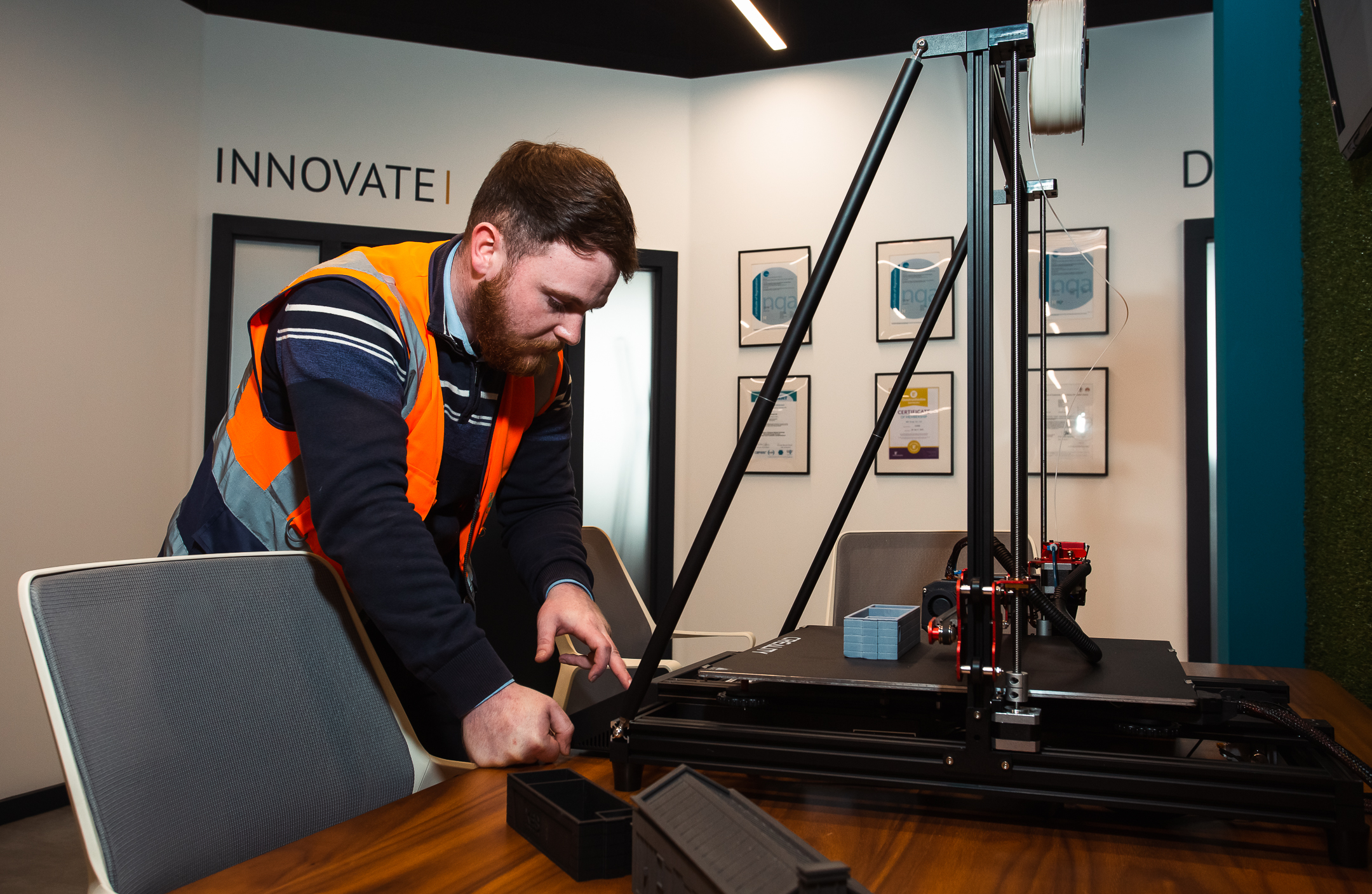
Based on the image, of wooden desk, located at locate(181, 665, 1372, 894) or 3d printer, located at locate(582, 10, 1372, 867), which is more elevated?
3d printer, located at locate(582, 10, 1372, 867)

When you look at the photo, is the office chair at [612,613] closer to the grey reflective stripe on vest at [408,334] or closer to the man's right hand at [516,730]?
the grey reflective stripe on vest at [408,334]

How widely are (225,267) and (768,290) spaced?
210 cm

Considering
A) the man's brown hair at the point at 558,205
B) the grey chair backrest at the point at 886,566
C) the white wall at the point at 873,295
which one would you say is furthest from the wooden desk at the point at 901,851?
the white wall at the point at 873,295

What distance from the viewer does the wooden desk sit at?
0.60m

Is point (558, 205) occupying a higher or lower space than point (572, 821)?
higher

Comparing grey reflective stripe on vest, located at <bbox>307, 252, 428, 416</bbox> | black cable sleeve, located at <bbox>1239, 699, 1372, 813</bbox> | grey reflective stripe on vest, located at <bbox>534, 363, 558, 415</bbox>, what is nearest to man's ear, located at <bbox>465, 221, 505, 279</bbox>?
grey reflective stripe on vest, located at <bbox>307, 252, 428, 416</bbox>

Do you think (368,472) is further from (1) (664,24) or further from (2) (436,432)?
(1) (664,24)

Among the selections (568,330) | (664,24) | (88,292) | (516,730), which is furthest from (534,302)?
(664,24)

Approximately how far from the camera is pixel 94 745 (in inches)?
27.2

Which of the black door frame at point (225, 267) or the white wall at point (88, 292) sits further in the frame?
the black door frame at point (225, 267)

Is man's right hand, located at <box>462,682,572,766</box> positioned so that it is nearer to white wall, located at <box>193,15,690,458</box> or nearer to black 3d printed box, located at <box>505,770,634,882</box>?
black 3d printed box, located at <box>505,770,634,882</box>

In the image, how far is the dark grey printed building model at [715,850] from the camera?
0.44 m

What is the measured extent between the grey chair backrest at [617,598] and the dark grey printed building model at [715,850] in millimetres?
1819

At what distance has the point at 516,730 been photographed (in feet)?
2.81
